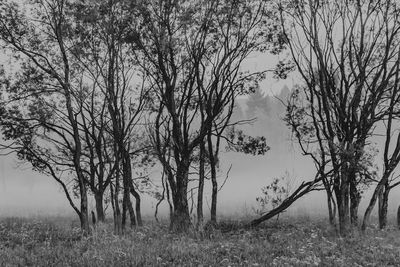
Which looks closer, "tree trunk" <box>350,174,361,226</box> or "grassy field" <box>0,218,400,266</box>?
"grassy field" <box>0,218,400,266</box>

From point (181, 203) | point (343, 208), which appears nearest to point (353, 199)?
point (343, 208)

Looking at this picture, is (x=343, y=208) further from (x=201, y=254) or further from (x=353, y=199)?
(x=201, y=254)

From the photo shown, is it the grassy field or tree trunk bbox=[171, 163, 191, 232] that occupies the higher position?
tree trunk bbox=[171, 163, 191, 232]

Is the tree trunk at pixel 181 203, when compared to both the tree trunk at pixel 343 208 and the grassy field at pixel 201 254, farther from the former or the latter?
the tree trunk at pixel 343 208

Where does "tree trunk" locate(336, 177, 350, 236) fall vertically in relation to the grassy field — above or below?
above

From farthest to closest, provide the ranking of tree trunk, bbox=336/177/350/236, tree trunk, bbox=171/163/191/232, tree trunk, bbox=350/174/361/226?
tree trunk, bbox=350/174/361/226
tree trunk, bbox=171/163/191/232
tree trunk, bbox=336/177/350/236

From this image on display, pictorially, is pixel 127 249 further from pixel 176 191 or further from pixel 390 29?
pixel 390 29

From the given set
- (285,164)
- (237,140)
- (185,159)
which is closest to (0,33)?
(185,159)

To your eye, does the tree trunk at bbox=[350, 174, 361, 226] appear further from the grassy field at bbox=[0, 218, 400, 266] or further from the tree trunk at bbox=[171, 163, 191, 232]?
the tree trunk at bbox=[171, 163, 191, 232]

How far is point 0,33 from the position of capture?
2108 cm

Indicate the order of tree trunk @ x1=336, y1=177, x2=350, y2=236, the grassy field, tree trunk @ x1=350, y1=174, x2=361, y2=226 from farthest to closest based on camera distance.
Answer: tree trunk @ x1=350, y1=174, x2=361, y2=226 → tree trunk @ x1=336, y1=177, x2=350, y2=236 → the grassy field

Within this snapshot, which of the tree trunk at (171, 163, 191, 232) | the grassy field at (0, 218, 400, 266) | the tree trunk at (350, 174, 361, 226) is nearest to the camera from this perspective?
the grassy field at (0, 218, 400, 266)

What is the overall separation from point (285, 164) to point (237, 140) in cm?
9836

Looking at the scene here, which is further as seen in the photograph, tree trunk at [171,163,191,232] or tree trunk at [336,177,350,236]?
tree trunk at [171,163,191,232]
